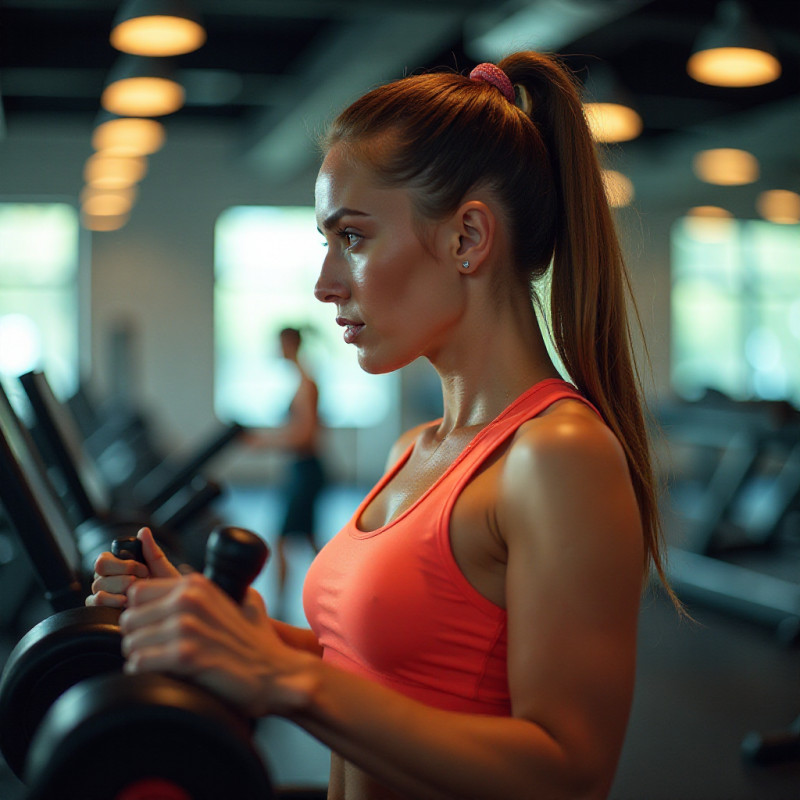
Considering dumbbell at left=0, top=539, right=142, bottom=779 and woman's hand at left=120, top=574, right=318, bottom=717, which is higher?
woman's hand at left=120, top=574, right=318, bottom=717

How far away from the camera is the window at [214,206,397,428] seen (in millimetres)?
10461

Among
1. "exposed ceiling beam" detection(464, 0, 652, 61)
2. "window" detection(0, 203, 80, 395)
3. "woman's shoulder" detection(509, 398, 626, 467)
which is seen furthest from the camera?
"window" detection(0, 203, 80, 395)

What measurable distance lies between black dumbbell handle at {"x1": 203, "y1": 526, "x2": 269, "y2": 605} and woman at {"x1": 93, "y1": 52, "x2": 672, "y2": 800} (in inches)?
0.8

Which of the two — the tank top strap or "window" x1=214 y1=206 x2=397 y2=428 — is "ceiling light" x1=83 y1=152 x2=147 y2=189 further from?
the tank top strap

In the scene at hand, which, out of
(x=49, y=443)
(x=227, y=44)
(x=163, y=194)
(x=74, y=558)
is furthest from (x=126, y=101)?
(x=163, y=194)

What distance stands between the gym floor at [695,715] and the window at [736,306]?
22.2 feet

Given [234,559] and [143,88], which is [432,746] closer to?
[234,559]

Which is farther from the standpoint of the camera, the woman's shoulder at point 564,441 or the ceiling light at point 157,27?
the ceiling light at point 157,27

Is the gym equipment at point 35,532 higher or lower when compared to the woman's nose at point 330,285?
lower

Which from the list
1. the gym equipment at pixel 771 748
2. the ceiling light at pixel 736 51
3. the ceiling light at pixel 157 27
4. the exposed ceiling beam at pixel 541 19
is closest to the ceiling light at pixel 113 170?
the exposed ceiling beam at pixel 541 19

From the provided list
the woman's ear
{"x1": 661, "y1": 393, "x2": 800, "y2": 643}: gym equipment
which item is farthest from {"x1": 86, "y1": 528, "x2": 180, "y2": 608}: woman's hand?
{"x1": 661, "y1": 393, "x2": 800, "y2": 643}: gym equipment

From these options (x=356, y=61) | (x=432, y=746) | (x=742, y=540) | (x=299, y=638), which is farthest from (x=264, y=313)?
(x=432, y=746)

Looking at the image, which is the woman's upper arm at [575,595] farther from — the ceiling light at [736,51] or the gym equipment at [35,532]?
the ceiling light at [736,51]

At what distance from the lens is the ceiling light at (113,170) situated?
26.2ft
